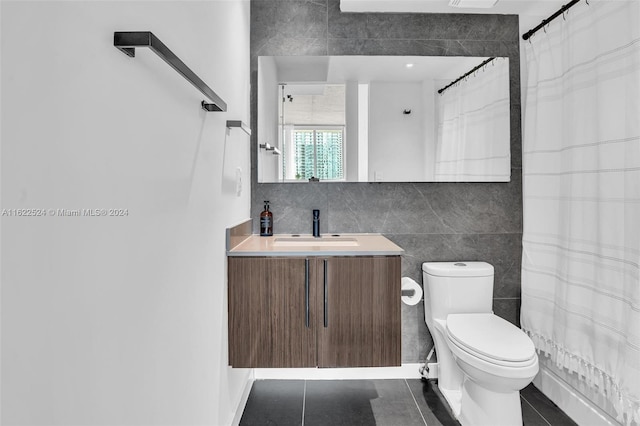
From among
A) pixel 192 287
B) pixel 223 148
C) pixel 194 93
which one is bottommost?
pixel 192 287

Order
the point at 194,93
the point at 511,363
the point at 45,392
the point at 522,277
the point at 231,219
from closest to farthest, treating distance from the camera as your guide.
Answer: the point at 45,392 → the point at 194,93 → the point at 511,363 → the point at 231,219 → the point at 522,277

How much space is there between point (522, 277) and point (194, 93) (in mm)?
2061

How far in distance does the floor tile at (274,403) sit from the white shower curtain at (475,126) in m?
1.51

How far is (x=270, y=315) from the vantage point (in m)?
1.75

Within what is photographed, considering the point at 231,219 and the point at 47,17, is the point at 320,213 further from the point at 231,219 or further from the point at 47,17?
the point at 47,17

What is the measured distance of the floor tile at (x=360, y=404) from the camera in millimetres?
1934

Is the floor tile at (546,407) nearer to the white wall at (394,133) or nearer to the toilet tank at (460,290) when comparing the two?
the toilet tank at (460,290)

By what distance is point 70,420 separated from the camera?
0.66 meters

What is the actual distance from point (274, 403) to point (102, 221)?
5.57 feet

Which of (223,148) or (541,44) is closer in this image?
(223,148)

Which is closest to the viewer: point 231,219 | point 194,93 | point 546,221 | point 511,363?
point 194,93

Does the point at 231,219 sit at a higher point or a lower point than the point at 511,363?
higher

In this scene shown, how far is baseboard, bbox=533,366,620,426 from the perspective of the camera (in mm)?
1759

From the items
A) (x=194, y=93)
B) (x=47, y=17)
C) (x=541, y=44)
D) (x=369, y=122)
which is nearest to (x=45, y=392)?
(x=47, y=17)
